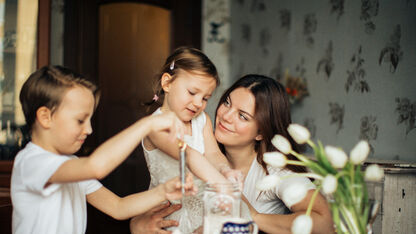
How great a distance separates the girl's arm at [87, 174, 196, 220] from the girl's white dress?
26cm

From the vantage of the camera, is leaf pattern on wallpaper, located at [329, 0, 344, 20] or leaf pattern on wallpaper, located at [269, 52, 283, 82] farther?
leaf pattern on wallpaper, located at [269, 52, 283, 82]

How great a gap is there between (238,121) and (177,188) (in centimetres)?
57

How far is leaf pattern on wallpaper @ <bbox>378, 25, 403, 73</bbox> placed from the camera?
1990 mm

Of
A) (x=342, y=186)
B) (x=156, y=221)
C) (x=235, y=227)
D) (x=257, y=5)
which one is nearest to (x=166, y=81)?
(x=156, y=221)

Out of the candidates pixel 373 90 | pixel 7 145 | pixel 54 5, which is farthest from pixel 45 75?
pixel 54 5

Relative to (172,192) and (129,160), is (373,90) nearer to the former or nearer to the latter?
(172,192)

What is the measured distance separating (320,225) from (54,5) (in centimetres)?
255

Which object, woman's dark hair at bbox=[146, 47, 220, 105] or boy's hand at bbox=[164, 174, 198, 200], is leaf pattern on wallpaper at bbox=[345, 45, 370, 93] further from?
boy's hand at bbox=[164, 174, 198, 200]

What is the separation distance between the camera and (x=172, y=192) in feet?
3.77

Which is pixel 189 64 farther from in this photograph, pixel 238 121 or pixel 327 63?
Result: pixel 327 63

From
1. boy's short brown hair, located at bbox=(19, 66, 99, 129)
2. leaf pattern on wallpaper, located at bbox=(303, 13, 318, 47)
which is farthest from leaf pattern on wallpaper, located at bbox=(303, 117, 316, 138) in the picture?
boy's short brown hair, located at bbox=(19, 66, 99, 129)

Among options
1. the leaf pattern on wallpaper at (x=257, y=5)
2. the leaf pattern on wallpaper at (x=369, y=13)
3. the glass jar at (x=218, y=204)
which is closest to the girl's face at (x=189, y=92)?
the glass jar at (x=218, y=204)

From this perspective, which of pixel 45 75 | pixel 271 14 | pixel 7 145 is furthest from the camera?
pixel 271 14

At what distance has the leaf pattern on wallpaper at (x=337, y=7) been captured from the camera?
2.46 metres
